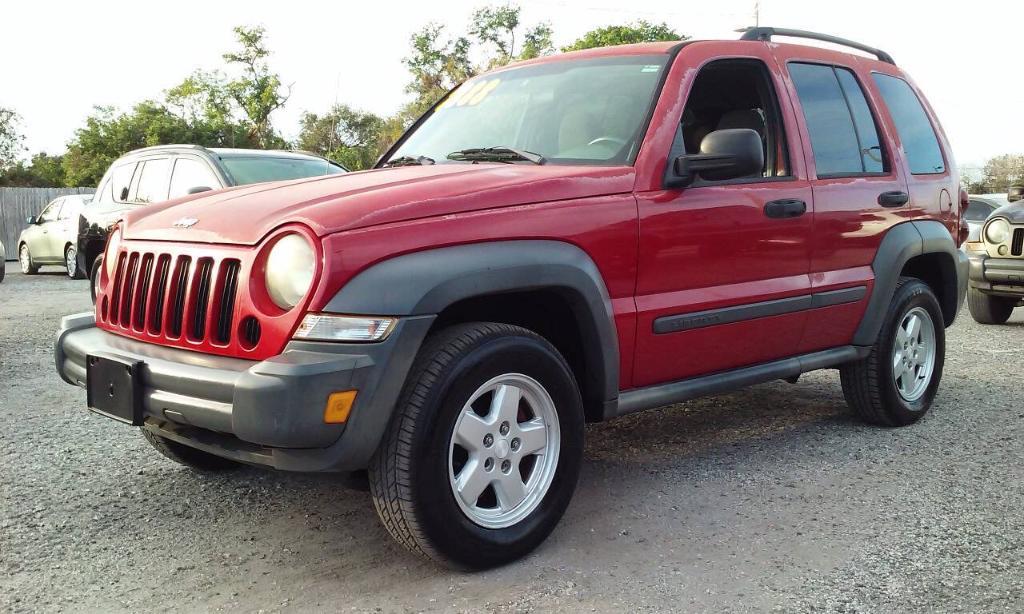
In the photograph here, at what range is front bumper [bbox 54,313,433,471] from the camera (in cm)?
280

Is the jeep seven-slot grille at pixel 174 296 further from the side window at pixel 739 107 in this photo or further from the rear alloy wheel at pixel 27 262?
the rear alloy wheel at pixel 27 262

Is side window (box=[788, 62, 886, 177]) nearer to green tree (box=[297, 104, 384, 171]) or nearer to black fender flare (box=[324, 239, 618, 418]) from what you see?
black fender flare (box=[324, 239, 618, 418])

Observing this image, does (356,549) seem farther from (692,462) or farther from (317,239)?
(692,462)

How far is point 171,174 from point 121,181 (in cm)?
116

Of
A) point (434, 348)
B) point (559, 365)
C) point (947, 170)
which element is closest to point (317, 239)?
point (434, 348)

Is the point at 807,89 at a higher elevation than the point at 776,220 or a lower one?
higher

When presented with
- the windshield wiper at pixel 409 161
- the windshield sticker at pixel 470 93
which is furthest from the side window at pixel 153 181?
the windshield wiper at pixel 409 161

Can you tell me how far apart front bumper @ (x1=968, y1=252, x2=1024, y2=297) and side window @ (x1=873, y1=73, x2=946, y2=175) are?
4.28 meters

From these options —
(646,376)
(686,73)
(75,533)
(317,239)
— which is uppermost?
(686,73)

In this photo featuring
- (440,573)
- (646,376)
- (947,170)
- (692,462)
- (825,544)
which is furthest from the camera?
(947,170)

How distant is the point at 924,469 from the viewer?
4.42 metres

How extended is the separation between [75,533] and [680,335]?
94.7 inches

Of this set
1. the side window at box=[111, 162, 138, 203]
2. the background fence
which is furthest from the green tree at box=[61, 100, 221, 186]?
the side window at box=[111, 162, 138, 203]

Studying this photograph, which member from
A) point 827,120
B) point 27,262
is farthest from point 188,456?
point 27,262
